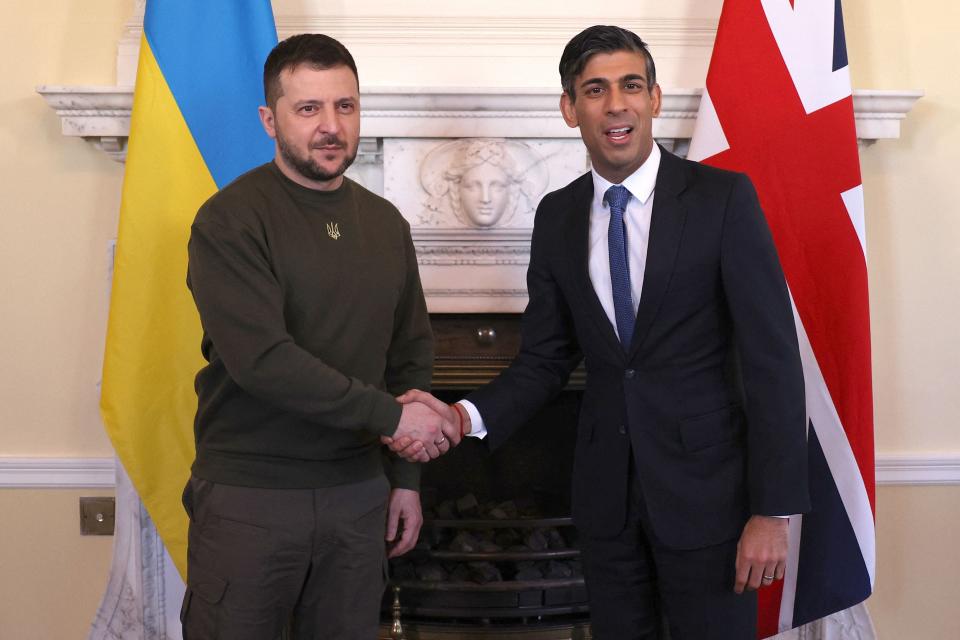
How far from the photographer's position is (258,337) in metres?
1.48

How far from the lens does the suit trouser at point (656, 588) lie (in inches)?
61.7

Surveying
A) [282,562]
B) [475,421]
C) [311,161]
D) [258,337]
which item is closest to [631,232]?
[475,421]

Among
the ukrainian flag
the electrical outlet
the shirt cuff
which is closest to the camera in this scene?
the shirt cuff

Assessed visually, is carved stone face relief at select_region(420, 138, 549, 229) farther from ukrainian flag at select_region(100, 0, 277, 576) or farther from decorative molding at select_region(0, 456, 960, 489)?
decorative molding at select_region(0, 456, 960, 489)

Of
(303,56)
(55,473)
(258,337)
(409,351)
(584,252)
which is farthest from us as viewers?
(55,473)

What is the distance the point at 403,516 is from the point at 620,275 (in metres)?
0.64

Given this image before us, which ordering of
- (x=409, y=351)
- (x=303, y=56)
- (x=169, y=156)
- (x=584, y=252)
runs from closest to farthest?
(x=303, y=56), (x=584, y=252), (x=409, y=351), (x=169, y=156)

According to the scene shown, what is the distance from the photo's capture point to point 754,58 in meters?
2.16

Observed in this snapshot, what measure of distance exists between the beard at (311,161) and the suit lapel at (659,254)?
1.80 feet

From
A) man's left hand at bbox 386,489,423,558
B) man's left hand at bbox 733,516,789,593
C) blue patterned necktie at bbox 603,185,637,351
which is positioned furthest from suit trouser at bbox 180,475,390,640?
man's left hand at bbox 733,516,789,593

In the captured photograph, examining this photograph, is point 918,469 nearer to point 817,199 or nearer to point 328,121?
point 817,199

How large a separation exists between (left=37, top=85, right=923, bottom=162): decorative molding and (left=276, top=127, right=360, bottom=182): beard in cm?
69

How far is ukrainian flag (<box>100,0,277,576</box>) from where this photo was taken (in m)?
2.12

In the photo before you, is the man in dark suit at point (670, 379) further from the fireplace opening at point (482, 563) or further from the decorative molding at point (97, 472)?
the decorative molding at point (97, 472)
